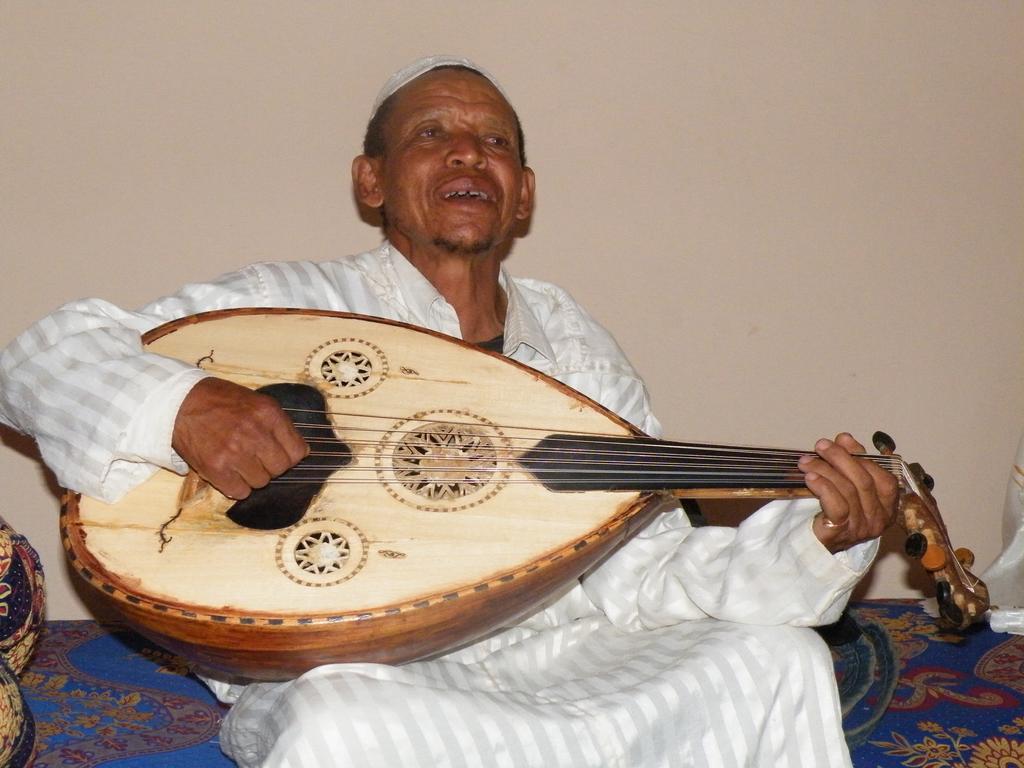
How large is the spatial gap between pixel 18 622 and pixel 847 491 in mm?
1463

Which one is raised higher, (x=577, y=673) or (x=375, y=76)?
(x=375, y=76)

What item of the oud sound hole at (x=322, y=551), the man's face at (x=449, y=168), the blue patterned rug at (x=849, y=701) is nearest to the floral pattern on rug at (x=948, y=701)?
the blue patterned rug at (x=849, y=701)

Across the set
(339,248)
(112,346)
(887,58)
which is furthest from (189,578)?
(887,58)

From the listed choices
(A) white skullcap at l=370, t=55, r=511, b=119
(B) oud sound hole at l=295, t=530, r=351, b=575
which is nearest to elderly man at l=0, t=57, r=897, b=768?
(B) oud sound hole at l=295, t=530, r=351, b=575

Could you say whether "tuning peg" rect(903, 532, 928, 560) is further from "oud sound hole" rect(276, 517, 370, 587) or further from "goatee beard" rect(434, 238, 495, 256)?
"goatee beard" rect(434, 238, 495, 256)

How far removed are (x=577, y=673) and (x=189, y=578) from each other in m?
0.69

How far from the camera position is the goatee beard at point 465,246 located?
2.39 meters

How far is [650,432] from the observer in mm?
2391

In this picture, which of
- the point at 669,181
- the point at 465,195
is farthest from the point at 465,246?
the point at 669,181

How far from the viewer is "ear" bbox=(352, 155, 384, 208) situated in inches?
101

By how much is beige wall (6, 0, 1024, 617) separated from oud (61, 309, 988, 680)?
1.10m

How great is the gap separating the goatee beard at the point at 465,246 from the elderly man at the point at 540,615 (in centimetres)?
17

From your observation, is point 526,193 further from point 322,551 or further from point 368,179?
point 322,551

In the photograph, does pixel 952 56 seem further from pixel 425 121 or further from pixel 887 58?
pixel 425 121
